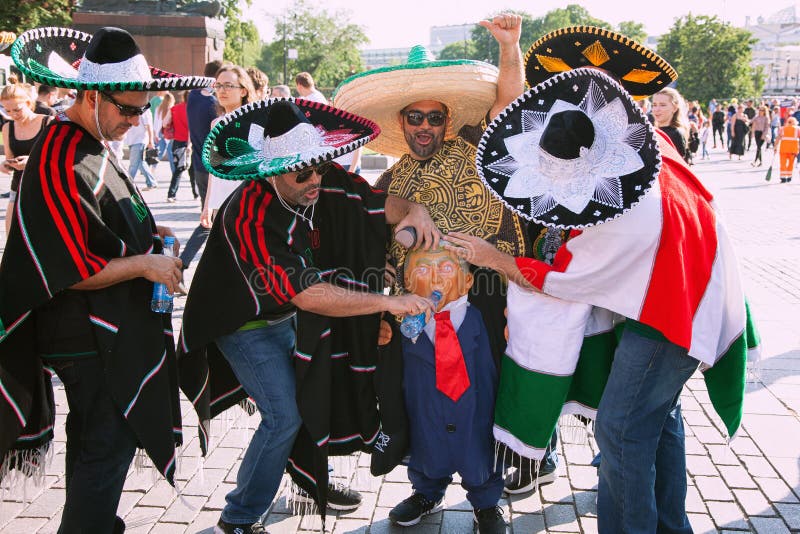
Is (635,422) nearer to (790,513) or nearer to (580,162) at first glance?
(580,162)

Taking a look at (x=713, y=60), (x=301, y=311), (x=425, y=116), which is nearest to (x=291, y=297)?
(x=301, y=311)

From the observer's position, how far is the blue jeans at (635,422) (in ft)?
8.45

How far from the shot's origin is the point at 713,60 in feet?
136

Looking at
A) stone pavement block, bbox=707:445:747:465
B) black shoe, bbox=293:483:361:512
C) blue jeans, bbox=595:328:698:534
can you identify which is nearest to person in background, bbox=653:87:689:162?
stone pavement block, bbox=707:445:747:465

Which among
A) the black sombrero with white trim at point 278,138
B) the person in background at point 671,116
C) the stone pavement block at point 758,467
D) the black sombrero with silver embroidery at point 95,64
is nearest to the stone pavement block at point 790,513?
the stone pavement block at point 758,467

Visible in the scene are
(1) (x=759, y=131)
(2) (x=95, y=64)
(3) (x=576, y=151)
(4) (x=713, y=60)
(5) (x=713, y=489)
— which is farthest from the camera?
(4) (x=713, y=60)

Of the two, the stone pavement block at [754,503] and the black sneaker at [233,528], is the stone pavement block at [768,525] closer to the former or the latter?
the stone pavement block at [754,503]

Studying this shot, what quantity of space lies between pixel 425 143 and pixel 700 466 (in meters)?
2.23

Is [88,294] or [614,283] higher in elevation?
[614,283]

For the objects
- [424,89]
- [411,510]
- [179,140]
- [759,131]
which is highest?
[424,89]

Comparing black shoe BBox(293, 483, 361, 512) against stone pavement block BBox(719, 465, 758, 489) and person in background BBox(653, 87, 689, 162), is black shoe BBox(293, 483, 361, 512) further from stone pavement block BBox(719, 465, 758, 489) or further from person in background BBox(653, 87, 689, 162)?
person in background BBox(653, 87, 689, 162)

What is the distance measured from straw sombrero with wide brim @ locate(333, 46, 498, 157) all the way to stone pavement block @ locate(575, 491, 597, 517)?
6.06ft

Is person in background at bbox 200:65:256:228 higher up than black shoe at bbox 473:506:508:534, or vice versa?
person in background at bbox 200:65:256:228

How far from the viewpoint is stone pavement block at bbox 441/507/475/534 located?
10.7ft
